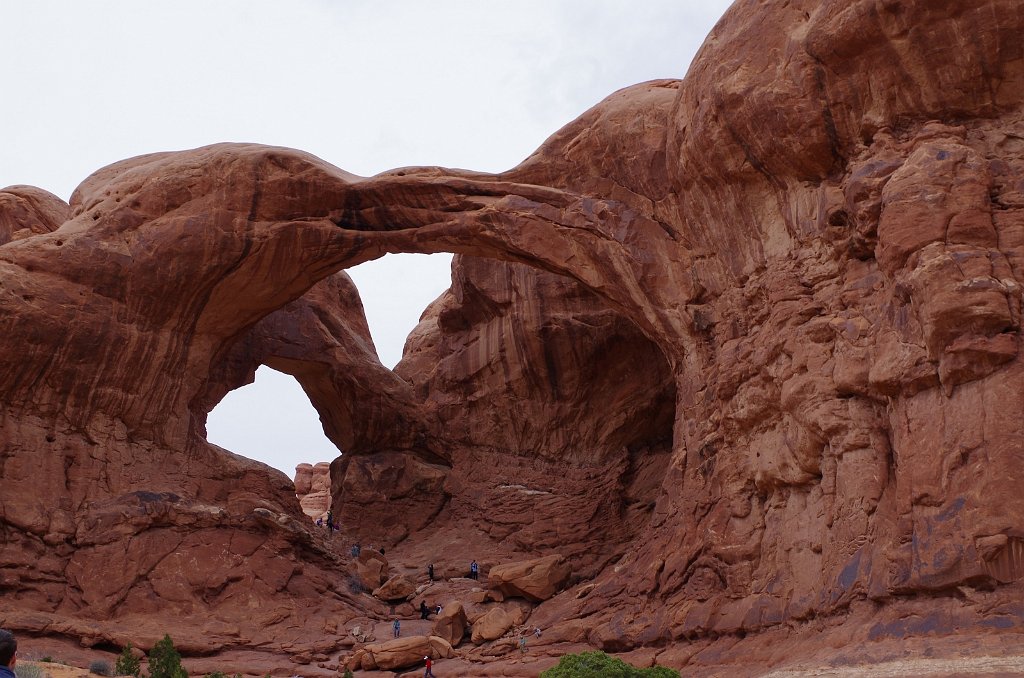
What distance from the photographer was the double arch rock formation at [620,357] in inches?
624

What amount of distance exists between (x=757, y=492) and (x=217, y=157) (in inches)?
620

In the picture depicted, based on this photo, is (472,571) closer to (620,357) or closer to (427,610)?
(427,610)

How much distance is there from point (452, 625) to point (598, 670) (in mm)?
8551

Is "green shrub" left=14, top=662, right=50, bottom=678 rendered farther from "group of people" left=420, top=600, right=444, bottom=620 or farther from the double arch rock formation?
"group of people" left=420, top=600, right=444, bottom=620

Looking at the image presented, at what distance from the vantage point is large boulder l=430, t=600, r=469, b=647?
24.3 metres

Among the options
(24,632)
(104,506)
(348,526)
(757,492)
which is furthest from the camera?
(348,526)

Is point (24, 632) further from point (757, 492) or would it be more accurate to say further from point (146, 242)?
point (757, 492)

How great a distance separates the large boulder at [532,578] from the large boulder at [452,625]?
1.69m

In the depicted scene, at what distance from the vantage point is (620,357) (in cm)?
3195

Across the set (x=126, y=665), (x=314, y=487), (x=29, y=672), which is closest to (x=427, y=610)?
(x=126, y=665)

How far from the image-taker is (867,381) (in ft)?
55.6

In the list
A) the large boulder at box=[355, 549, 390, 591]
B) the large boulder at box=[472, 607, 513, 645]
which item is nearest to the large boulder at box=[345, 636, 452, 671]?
the large boulder at box=[472, 607, 513, 645]

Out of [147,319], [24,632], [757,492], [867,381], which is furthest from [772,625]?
[147,319]

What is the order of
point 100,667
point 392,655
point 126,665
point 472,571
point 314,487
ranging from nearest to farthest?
point 100,667
point 126,665
point 392,655
point 472,571
point 314,487
